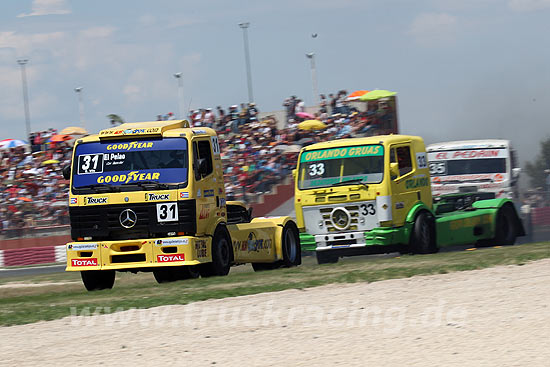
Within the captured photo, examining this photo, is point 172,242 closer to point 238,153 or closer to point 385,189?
point 385,189

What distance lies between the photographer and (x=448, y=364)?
21.3 feet

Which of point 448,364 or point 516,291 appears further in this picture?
point 516,291

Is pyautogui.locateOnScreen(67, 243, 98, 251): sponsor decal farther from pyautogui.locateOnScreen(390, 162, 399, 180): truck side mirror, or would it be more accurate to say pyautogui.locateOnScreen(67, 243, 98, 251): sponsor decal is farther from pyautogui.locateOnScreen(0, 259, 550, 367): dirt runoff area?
pyautogui.locateOnScreen(390, 162, 399, 180): truck side mirror

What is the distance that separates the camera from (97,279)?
45.8 ft

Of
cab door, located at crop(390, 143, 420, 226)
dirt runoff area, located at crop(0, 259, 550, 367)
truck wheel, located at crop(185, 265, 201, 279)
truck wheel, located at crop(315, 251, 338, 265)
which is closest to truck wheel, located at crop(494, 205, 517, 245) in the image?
cab door, located at crop(390, 143, 420, 226)

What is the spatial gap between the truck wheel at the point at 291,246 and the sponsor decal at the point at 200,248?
2503 mm

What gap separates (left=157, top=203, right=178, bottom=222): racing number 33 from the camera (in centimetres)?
1291

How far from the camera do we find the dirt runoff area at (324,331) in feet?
22.7

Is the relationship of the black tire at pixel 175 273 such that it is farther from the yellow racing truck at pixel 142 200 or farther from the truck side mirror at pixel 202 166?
the truck side mirror at pixel 202 166

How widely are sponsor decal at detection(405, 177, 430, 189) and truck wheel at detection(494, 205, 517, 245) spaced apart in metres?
2.19

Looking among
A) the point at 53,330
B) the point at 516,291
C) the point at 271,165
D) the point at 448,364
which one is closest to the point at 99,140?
the point at 53,330

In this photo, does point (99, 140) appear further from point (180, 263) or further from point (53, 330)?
point (53, 330)

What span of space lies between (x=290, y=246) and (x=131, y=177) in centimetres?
396

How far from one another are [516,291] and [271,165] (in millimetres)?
18617
